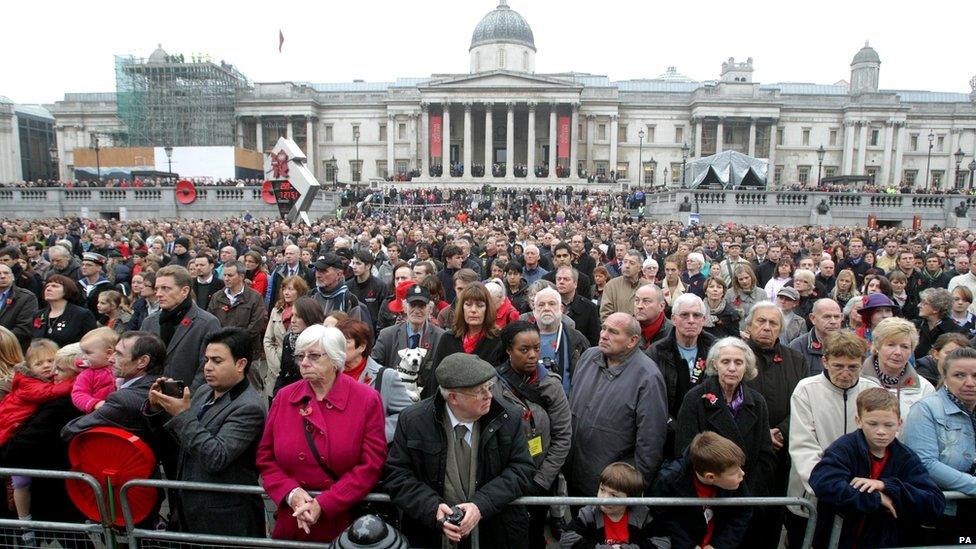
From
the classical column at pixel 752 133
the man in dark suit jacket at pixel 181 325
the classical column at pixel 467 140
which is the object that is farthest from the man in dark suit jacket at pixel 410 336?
the classical column at pixel 752 133

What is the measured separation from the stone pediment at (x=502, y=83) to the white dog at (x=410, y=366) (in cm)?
5951

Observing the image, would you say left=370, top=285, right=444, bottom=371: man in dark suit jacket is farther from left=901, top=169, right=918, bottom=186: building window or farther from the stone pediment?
left=901, top=169, right=918, bottom=186: building window

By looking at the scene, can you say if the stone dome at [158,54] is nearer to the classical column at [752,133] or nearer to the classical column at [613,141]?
the classical column at [613,141]

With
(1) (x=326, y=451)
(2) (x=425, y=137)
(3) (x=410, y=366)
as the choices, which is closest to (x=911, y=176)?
(2) (x=425, y=137)

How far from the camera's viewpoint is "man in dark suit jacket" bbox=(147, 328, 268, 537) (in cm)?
374

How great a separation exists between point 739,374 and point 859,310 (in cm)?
307

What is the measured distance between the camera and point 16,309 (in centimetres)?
719

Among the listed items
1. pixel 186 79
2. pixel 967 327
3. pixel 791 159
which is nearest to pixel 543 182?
pixel 791 159

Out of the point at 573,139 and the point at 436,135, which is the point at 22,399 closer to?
the point at 436,135

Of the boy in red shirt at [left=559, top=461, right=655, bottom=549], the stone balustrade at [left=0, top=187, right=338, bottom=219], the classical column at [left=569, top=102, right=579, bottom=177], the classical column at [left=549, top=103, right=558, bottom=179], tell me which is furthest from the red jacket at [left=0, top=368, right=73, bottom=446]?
the classical column at [left=569, top=102, right=579, bottom=177]

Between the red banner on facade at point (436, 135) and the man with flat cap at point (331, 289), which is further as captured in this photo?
the red banner on facade at point (436, 135)

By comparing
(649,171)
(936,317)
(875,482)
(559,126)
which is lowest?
(875,482)

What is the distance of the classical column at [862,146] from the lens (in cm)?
6606

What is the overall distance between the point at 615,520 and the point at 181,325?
4399mm
